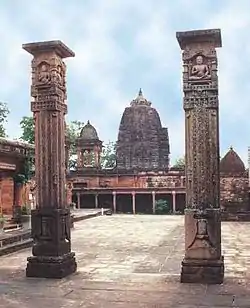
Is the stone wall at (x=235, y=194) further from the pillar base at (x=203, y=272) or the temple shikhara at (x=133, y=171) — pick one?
the pillar base at (x=203, y=272)

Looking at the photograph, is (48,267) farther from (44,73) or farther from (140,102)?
(140,102)

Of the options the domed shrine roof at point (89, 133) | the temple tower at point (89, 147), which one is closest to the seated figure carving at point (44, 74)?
the temple tower at point (89, 147)

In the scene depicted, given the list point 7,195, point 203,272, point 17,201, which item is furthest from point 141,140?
point 203,272

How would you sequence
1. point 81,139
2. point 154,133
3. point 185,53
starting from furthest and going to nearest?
1. point 154,133
2. point 81,139
3. point 185,53

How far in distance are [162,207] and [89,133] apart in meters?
8.00

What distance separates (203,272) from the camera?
6.61 metres

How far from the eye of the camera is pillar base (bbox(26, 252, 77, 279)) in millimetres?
6992

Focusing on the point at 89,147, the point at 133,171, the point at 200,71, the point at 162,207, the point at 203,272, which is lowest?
the point at 162,207

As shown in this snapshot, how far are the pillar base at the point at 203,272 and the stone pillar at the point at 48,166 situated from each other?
177cm

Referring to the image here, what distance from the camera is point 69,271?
23.8ft

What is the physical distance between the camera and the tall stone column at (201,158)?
6691mm

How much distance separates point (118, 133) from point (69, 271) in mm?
30979

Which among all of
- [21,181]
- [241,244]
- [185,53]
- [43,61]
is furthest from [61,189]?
[21,181]

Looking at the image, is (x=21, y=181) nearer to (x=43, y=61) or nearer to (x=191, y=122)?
(x=43, y=61)
